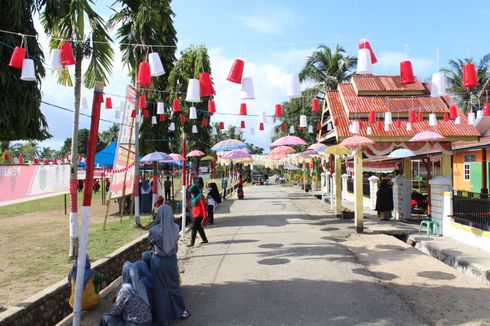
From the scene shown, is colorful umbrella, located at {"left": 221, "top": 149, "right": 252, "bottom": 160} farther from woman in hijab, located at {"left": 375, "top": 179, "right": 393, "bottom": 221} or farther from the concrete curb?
the concrete curb

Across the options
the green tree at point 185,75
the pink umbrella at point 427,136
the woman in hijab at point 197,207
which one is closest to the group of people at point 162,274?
the woman in hijab at point 197,207

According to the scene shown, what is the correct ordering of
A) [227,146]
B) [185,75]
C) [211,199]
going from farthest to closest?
1. [185,75]
2. [227,146]
3. [211,199]

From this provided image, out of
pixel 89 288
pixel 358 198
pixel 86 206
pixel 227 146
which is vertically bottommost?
pixel 89 288

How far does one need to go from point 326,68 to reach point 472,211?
23.8 meters

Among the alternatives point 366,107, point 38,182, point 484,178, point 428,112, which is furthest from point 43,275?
point 484,178

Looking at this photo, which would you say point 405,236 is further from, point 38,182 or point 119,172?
point 38,182

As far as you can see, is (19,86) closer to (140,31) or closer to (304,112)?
(140,31)

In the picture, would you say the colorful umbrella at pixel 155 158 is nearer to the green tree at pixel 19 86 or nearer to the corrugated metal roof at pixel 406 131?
the corrugated metal roof at pixel 406 131

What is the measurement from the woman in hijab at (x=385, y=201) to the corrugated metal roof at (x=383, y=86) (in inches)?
135

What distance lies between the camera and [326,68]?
32719mm

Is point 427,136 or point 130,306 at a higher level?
point 427,136

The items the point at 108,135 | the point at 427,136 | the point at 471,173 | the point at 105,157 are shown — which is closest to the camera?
the point at 427,136

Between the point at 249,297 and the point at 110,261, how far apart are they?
3.29m

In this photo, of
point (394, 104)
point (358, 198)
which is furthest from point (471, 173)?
point (358, 198)
